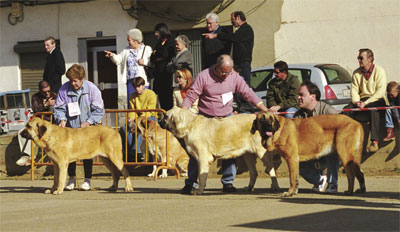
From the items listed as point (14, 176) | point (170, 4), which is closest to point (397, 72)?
point (170, 4)

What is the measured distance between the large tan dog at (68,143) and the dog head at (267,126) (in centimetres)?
285

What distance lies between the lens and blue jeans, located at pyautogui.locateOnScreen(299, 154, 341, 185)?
40.5ft

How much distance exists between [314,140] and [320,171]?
82cm

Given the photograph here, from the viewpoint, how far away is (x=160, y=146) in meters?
17.0

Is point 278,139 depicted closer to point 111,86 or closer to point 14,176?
point 14,176

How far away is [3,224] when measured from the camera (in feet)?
32.9

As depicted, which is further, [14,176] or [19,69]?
[19,69]

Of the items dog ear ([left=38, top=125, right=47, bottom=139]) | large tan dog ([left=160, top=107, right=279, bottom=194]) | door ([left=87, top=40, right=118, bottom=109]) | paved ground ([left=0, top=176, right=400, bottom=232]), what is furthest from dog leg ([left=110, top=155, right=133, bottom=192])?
door ([left=87, top=40, right=118, bottom=109])

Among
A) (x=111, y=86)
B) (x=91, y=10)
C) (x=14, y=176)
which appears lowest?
(x=14, y=176)

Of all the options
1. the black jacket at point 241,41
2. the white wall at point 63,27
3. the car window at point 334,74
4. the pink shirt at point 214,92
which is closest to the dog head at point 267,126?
the pink shirt at point 214,92

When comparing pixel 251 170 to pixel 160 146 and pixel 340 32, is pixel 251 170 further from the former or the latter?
pixel 340 32

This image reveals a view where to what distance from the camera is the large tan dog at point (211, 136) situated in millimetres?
12617

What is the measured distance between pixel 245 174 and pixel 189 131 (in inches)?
160

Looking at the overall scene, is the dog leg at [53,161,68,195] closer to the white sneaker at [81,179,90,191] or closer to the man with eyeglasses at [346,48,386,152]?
the white sneaker at [81,179,90,191]
